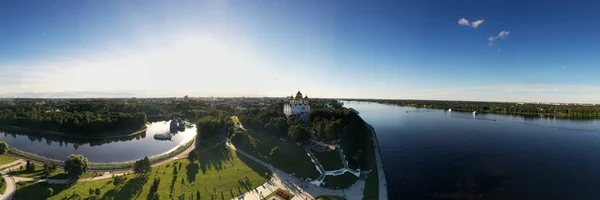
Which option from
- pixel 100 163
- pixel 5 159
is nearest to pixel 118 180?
pixel 100 163

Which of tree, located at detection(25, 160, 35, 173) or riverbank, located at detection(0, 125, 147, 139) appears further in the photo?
riverbank, located at detection(0, 125, 147, 139)

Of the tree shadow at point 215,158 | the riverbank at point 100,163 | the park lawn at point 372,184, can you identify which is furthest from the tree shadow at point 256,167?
the park lawn at point 372,184

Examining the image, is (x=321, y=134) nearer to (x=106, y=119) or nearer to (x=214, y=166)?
(x=214, y=166)

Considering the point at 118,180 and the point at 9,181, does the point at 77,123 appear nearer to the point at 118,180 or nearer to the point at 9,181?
the point at 9,181

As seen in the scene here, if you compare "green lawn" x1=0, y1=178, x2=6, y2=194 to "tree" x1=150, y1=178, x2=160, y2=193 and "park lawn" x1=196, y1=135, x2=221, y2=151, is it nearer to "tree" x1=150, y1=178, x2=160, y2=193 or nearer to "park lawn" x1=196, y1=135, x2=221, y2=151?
"tree" x1=150, y1=178, x2=160, y2=193

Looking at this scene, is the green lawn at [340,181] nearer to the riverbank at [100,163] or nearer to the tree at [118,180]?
the tree at [118,180]

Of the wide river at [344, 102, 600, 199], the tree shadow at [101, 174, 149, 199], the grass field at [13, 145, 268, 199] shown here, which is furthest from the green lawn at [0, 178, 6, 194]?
the wide river at [344, 102, 600, 199]
